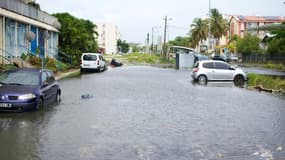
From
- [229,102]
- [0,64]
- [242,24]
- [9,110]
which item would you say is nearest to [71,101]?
[9,110]

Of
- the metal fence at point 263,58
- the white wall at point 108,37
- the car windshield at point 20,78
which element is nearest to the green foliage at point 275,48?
the metal fence at point 263,58

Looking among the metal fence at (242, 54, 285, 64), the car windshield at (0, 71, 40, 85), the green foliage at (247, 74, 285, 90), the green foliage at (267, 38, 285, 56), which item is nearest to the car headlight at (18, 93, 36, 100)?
the car windshield at (0, 71, 40, 85)

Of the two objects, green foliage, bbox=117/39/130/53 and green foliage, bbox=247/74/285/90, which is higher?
green foliage, bbox=117/39/130/53

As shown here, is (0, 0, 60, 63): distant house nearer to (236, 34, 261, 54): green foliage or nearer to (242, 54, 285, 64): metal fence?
(242, 54, 285, 64): metal fence

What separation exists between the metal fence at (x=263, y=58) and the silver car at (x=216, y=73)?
38.8m

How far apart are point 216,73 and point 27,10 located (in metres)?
15.8

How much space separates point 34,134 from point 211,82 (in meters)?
21.7

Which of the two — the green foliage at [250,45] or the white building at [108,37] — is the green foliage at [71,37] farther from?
the white building at [108,37]

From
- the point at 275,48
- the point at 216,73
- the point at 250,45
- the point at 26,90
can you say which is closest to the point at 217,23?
the point at 250,45

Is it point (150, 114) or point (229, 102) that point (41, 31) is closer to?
point (229, 102)

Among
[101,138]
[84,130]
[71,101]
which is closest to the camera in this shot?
[101,138]

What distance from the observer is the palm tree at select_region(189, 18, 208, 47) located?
347 feet

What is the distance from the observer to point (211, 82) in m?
31.7

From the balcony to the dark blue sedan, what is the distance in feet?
50.2
